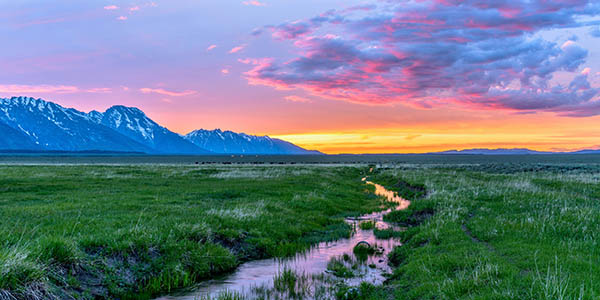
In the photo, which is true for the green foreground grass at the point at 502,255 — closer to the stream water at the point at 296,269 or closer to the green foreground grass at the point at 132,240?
the stream water at the point at 296,269

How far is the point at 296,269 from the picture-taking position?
1630cm

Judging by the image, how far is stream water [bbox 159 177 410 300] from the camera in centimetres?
1403

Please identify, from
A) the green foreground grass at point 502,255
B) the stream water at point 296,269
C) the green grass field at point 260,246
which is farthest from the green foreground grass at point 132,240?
the green foreground grass at point 502,255

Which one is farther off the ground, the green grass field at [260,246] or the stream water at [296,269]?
the green grass field at [260,246]

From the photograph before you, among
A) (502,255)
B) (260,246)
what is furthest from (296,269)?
(502,255)

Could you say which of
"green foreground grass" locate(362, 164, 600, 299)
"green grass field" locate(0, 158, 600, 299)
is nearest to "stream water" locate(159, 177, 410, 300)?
"green grass field" locate(0, 158, 600, 299)

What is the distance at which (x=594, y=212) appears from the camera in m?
19.8

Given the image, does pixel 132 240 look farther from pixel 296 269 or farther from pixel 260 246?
Result: pixel 296 269

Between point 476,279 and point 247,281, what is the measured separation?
8.45 m

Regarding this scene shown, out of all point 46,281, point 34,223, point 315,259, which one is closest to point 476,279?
point 315,259

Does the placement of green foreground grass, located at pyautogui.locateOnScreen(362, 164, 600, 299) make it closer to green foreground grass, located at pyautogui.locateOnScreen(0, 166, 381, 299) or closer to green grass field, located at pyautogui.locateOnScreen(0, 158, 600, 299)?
green grass field, located at pyautogui.locateOnScreen(0, 158, 600, 299)

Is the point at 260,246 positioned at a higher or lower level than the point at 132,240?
lower

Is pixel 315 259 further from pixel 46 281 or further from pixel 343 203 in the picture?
pixel 343 203

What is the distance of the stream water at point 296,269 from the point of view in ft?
46.0
